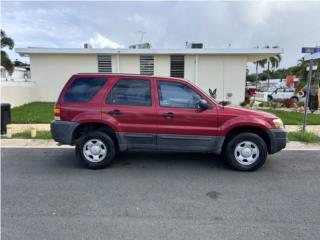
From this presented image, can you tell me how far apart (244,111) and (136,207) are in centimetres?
282

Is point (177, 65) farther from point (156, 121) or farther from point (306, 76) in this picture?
point (156, 121)

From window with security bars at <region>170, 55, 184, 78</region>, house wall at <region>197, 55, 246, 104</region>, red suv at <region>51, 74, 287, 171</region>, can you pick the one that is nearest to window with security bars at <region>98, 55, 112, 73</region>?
window with security bars at <region>170, 55, 184, 78</region>

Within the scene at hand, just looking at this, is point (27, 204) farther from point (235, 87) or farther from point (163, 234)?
point (235, 87)

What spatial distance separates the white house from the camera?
1576cm

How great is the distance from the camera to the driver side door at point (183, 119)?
17.0 ft

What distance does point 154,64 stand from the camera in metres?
16.1

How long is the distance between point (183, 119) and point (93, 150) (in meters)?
1.90

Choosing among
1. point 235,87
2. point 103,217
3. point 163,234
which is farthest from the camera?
point 235,87

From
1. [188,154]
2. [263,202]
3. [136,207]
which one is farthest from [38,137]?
[263,202]

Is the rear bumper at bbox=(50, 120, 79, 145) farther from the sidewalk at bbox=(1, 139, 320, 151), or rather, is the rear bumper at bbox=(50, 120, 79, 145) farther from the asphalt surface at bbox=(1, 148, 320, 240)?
the sidewalk at bbox=(1, 139, 320, 151)

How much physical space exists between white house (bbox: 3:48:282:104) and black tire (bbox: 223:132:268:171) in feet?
35.7

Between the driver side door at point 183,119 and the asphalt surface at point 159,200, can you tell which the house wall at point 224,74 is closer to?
the asphalt surface at point 159,200

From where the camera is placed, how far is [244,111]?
5199 mm

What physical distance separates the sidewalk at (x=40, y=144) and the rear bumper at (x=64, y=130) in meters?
1.90
